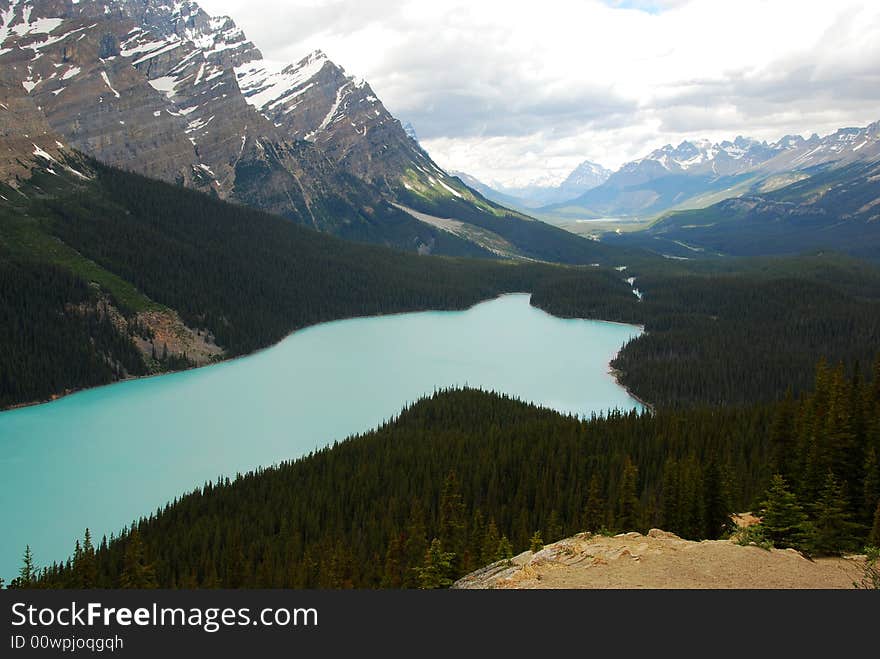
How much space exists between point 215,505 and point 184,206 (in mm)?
130562

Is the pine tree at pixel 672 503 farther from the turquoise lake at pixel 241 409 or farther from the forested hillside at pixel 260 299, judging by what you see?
the forested hillside at pixel 260 299

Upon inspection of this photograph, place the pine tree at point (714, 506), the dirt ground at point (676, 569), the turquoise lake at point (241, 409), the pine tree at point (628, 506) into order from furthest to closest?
the turquoise lake at point (241, 409) → the pine tree at point (628, 506) → the pine tree at point (714, 506) → the dirt ground at point (676, 569)

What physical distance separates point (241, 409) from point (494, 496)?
45846 mm

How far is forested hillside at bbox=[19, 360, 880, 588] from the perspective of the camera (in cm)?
3453

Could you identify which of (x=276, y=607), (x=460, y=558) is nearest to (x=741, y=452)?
(x=460, y=558)

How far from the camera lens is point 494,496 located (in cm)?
5656

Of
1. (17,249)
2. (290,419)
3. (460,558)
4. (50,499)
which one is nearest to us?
(460,558)

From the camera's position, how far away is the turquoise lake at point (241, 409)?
2443 inches

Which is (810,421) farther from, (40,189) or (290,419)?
(40,189)

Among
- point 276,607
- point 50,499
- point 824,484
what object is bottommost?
A: point 50,499

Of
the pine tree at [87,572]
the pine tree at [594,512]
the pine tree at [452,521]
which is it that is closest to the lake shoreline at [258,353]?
the pine tree at [452,521]

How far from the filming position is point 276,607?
52.6ft

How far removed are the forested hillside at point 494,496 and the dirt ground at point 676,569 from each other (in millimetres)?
2753

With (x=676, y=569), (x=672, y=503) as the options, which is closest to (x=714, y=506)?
(x=672, y=503)
